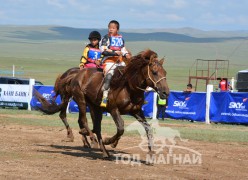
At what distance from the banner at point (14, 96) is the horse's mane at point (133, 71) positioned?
62.3ft

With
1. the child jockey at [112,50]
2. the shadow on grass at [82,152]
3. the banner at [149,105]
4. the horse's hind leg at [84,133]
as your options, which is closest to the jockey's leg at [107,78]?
the child jockey at [112,50]

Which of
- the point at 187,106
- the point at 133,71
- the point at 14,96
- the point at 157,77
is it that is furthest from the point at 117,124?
the point at 14,96

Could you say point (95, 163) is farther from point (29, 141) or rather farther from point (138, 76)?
point (29, 141)

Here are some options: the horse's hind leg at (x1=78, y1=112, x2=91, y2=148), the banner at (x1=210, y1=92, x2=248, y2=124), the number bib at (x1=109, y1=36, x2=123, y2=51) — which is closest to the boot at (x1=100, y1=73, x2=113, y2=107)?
the number bib at (x1=109, y1=36, x2=123, y2=51)

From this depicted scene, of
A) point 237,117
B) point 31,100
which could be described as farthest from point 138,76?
point 31,100

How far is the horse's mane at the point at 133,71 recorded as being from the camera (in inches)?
466

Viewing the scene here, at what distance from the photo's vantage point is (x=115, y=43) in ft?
42.1

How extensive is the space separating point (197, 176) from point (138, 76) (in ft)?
7.80

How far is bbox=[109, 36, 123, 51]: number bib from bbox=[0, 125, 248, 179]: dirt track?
7.28 ft

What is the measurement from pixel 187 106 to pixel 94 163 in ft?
48.7

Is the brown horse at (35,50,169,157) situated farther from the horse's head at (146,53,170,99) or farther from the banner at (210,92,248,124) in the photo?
the banner at (210,92,248,124)

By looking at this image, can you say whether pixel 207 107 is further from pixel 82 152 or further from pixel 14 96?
pixel 82 152

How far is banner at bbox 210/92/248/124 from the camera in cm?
2428

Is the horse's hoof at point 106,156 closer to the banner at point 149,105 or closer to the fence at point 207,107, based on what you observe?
the fence at point 207,107
